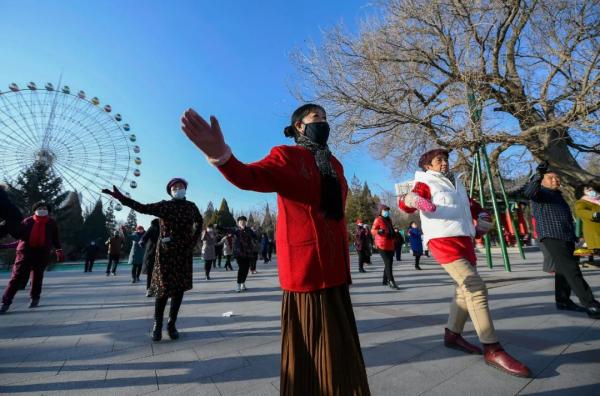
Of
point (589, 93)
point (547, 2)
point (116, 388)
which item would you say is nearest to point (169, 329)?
point (116, 388)

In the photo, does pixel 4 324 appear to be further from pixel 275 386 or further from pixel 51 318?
pixel 275 386

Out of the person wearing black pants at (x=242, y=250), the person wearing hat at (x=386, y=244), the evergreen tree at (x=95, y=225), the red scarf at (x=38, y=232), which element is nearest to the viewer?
the red scarf at (x=38, y=232)

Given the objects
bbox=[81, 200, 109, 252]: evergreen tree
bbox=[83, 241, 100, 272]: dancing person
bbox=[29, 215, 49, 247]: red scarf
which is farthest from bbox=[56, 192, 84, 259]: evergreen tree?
bbox=[29, 215, 49, 247]: red scarf

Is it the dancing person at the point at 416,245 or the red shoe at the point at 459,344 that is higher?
the dancing person at the point at 416,245

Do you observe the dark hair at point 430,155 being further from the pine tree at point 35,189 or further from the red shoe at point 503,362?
the pine tree at point 35,189

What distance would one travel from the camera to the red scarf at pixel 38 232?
584 centimetres

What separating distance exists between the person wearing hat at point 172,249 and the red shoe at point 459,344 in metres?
3.07

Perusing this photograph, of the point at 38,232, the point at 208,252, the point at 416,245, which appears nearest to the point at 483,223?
the point at 38,232

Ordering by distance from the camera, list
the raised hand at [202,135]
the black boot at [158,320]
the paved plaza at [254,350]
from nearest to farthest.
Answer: the raised hand at [202,135], the paved plaza at [254,350], the black boot at [158,320]

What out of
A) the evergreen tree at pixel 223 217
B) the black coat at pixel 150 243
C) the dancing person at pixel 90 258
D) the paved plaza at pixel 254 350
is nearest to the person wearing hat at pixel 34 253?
the paved plaza at pixel 254 350

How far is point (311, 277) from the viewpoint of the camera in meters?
1.71

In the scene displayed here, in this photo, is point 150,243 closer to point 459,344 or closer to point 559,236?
point 459,344

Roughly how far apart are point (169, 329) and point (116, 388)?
133 cm

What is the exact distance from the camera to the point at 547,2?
9.40 m
